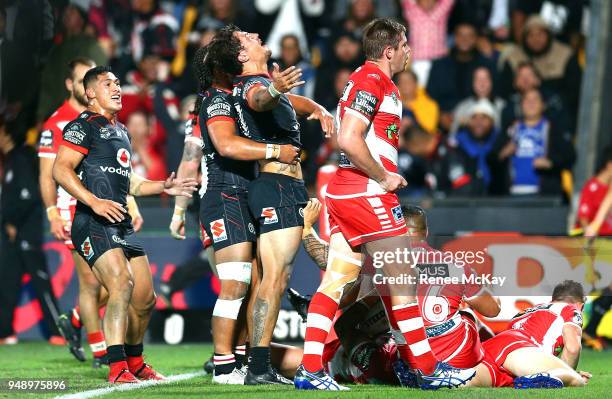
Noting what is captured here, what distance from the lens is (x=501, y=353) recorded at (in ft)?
26.8

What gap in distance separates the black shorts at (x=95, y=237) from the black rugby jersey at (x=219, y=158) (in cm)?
72

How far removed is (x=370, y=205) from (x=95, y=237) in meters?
2.08

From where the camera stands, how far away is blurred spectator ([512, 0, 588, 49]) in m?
16.0

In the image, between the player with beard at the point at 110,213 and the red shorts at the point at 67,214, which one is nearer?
the player with beard at the point at 110,213

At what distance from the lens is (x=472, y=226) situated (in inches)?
529

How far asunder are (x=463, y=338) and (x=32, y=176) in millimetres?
7028

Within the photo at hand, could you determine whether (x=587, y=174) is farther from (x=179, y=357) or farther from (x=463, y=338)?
(x=463, y=338)

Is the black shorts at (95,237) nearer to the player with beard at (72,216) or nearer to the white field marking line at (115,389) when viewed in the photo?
the white field marking line at (115,389)

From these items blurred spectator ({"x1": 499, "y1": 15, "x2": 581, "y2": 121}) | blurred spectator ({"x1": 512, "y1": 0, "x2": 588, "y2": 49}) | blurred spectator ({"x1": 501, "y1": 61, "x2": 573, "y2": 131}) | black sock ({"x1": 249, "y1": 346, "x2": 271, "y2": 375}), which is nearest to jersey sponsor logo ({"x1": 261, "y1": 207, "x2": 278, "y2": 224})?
black sock ({"x1": 249, "y1": 346, "x2": 271, "y2": 375})

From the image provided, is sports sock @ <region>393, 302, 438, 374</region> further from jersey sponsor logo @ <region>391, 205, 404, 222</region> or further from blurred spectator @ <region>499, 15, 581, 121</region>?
blurred spectator @ <region>499, 15, 581, 121</region>

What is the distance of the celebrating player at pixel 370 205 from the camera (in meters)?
7.82

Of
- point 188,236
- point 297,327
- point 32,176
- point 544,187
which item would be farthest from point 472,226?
point 32,176

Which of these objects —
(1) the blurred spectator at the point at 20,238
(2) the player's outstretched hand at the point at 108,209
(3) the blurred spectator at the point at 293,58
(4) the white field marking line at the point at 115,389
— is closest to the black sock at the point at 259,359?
(4) the white field marking line at the point at 115,389

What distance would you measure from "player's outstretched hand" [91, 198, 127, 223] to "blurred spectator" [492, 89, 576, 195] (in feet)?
21.7
